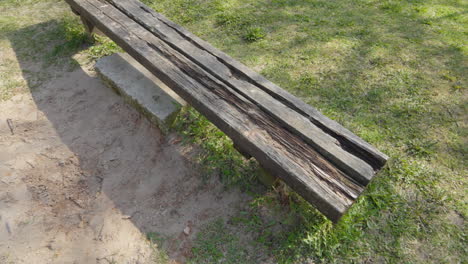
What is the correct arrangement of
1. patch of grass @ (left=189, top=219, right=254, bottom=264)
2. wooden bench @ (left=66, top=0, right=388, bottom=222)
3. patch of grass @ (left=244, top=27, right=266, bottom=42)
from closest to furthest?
wooden bench @ (left=66, top=0, right=388, bottom=222) < patch of grass @ (left=189, top=219, right=254, bottom=264) < patch of grass @ (left=244, top=27, right=266, bottom=42)

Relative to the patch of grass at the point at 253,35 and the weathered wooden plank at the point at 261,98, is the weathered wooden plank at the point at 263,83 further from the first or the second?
the patch of grass at the point at 253,35

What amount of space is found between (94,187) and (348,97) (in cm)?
277

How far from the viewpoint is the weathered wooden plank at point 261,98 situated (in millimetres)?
1832

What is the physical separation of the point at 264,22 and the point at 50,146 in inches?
133

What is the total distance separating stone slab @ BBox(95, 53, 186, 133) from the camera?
2.92m

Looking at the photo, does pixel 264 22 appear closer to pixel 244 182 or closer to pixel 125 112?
pixel 125 112

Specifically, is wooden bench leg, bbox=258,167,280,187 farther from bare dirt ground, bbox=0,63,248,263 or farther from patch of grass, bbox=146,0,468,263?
bare dirt ground, bbox=0,63,248,263

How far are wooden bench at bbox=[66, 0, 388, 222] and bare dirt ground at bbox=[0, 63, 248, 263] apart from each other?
704 mm

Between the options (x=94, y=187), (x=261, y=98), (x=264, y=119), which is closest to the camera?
(x=264, y=119)

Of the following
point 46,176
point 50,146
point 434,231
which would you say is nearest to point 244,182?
point 434,231

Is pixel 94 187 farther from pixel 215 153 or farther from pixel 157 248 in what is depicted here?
pixel 215 153

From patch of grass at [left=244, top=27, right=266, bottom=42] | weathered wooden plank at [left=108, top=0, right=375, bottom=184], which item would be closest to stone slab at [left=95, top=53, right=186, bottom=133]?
weathered wooden plank at [left=108, top=0, right=375, bottom=184]

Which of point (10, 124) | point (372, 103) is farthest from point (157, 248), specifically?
point (372, 103)

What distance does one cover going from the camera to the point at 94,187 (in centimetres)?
267
